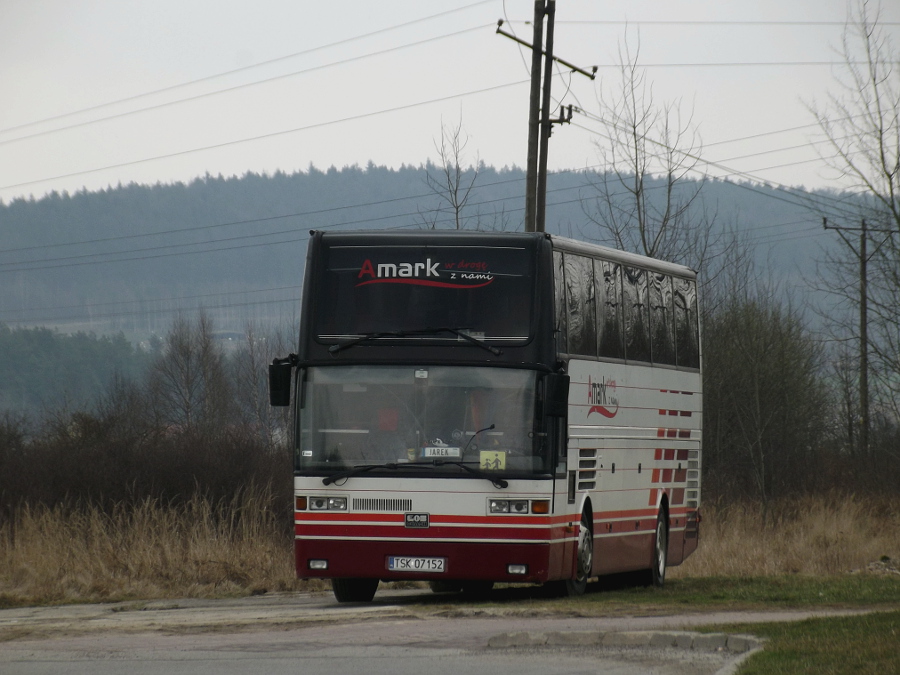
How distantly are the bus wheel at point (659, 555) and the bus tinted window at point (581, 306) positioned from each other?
12.9 feet

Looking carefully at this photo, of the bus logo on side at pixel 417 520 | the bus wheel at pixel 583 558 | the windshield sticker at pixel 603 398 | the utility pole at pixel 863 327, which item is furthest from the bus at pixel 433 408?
the utility pole at pixel 863 327

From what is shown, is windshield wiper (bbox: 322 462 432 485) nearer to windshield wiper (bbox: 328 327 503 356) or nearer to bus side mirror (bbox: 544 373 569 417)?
windshield wiper (bbox: 328 327 503 356)

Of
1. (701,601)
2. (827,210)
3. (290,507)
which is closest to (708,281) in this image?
(827,210)

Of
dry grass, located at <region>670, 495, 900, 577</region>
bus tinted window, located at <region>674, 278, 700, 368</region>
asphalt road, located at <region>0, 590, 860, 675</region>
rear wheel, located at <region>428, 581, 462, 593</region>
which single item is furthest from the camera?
dry grass, located at <region>670, 495, 900, 577</region>

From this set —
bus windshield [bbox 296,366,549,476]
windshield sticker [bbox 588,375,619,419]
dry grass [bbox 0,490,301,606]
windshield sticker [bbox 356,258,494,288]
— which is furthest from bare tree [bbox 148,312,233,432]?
bus windshield [bbox 296,366,549,476]

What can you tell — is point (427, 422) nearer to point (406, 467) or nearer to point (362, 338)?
point (406, 467)

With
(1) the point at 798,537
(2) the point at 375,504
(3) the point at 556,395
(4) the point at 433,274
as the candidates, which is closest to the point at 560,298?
(3) the point at 556,395

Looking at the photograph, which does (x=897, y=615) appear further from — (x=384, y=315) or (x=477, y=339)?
(x=384, y=315)

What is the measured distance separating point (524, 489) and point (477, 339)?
1662 mm

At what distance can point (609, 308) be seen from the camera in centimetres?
1777

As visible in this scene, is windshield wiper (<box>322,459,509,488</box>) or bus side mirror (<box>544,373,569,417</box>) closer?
bus side mirror (<box>544,373,569,417</box>)

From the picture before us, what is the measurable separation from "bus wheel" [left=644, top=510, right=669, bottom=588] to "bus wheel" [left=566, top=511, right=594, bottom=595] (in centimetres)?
263

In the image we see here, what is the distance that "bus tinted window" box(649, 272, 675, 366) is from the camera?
64.0ft

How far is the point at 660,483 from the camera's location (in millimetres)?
19938
